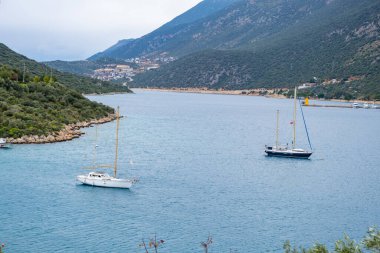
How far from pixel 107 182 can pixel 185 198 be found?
6.16 metres

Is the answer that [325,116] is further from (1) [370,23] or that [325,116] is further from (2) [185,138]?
(1) [370,23]

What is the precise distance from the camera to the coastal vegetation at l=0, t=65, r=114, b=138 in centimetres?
6238

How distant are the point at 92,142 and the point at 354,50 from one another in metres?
143

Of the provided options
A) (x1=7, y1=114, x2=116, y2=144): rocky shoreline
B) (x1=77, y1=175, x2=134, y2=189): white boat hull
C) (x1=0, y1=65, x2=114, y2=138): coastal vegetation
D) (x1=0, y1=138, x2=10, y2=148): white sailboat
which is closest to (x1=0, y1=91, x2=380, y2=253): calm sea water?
(x1=77, y1=175, x2=134, y2=189): white boat hull

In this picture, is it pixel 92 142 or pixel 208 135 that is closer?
pixel 92 142

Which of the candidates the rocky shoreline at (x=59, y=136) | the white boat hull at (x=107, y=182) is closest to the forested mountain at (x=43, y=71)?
the rocky shoreline at (x=59, y=136)

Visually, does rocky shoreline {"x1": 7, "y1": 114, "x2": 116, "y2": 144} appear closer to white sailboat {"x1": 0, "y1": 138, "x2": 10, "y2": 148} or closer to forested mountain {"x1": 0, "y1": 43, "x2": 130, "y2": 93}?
white sailboat {"x1": 0, "y1": 138, "x2": 10, "y2": 148}

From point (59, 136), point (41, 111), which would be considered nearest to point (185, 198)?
point (59, 136)

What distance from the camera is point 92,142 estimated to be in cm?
6359

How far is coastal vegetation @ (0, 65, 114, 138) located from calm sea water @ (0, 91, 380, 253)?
469 cm

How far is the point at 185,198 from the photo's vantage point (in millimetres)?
39750

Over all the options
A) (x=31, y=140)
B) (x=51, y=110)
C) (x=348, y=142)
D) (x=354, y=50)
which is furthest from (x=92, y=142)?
(x=354, y=50)

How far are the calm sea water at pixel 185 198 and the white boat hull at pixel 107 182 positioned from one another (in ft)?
1.78

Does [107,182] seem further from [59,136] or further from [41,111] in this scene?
Result: [41,111]
